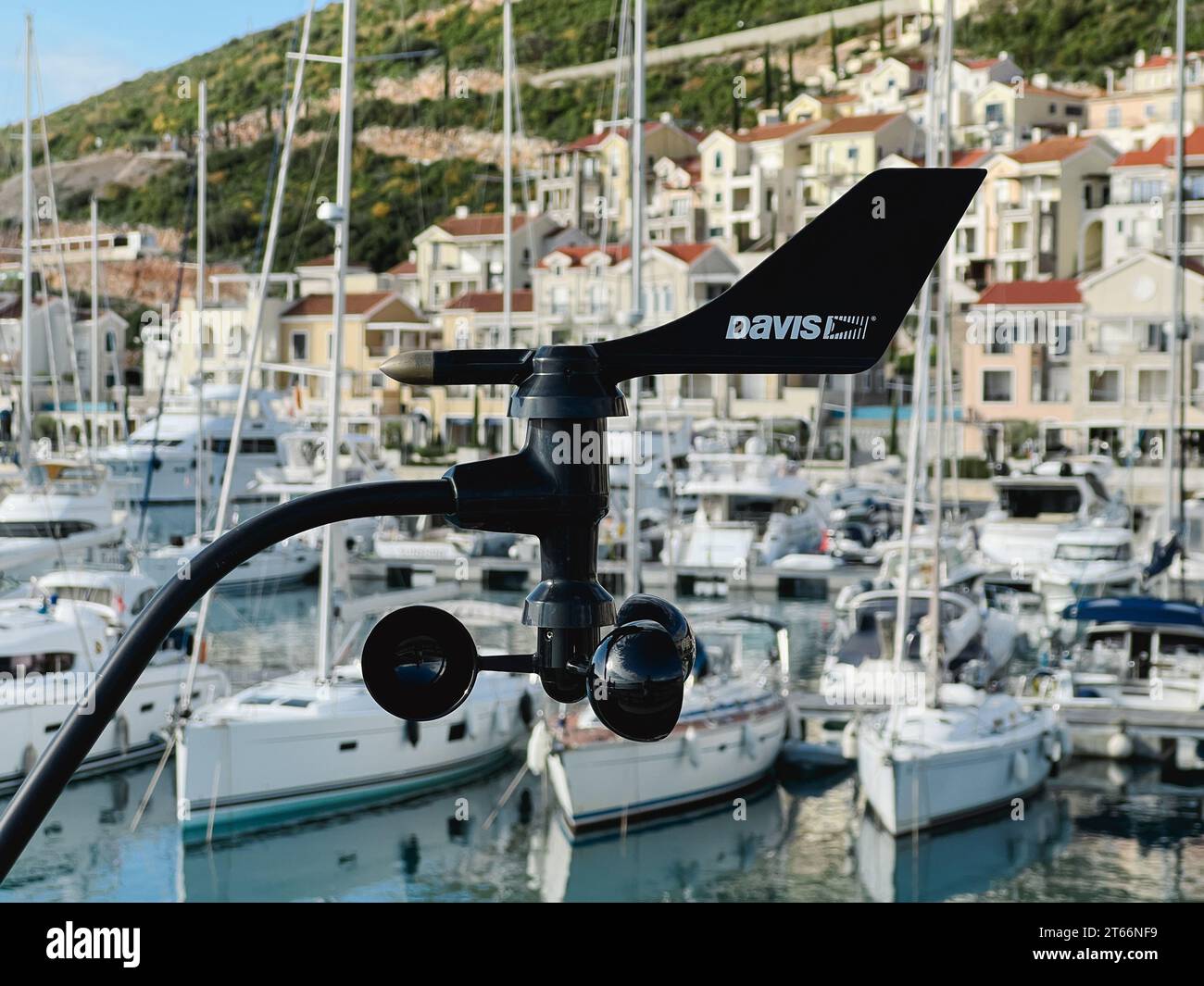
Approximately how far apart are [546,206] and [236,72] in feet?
80.4

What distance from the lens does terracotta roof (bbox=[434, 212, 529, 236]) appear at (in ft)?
169

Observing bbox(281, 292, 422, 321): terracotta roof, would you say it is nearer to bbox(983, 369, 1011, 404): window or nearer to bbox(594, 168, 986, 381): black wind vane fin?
bbox(983, 369, 1011, 404): window

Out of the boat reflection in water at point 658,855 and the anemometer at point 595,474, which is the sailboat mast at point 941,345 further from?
the anemometer at point 595,474

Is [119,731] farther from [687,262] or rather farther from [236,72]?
[236,72]

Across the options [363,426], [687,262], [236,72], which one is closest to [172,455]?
[363,426]

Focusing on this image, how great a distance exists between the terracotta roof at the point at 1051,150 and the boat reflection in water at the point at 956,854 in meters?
35.4

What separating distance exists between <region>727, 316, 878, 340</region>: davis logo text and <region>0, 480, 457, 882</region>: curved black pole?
0.32 metres

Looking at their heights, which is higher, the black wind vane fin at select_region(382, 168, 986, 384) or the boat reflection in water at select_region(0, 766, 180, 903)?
the black wind vane fin at select_region(382, 168, 986, 384)

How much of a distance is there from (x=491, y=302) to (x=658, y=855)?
3520 cm

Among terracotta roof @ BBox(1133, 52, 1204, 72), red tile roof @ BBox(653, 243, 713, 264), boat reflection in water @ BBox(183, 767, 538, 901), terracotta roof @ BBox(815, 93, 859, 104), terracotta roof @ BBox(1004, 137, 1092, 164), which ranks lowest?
boat reflection in water @ BBox(183, 767, 538, 901)

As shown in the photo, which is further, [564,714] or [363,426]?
[363,426]

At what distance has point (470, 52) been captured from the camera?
8081 centimetres

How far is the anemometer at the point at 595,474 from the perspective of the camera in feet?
4.01

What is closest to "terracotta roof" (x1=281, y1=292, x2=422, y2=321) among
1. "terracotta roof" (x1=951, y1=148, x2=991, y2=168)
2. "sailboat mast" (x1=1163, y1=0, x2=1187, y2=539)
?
"terracotta roof" (x1=951, y1=148, x2=991, y2=168)
